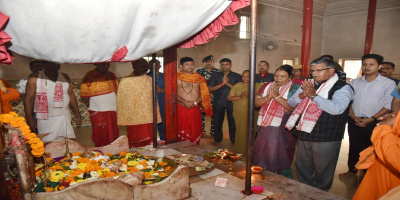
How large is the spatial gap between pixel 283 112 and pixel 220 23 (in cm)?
188

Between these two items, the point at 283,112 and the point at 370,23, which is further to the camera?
the point at 370,23

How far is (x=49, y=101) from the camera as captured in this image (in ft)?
13.3

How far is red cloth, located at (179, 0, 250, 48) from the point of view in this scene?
224cm

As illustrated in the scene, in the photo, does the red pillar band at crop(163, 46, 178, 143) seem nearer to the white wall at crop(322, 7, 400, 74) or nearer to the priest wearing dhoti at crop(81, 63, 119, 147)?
the priest wearing dhoti at crop(81, 63, 119, 147)

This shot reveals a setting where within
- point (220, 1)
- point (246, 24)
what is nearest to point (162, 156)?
point (220, 1)

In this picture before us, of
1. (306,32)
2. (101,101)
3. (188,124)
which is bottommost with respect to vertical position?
(188,124)

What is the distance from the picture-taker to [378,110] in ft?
12.2

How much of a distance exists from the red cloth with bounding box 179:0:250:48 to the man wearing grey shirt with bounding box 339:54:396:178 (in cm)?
264

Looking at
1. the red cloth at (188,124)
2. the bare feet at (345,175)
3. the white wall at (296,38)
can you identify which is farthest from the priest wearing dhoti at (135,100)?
the white wall at (296,38)

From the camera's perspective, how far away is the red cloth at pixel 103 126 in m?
4.56

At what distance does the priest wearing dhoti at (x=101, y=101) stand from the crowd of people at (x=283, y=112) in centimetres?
2

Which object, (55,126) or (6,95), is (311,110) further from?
(6,95)

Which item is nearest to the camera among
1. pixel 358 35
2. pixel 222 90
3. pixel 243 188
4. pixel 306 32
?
pixel 243 188

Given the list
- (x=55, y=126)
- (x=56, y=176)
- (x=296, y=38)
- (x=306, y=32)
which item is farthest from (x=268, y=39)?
(x=56, y=176)
